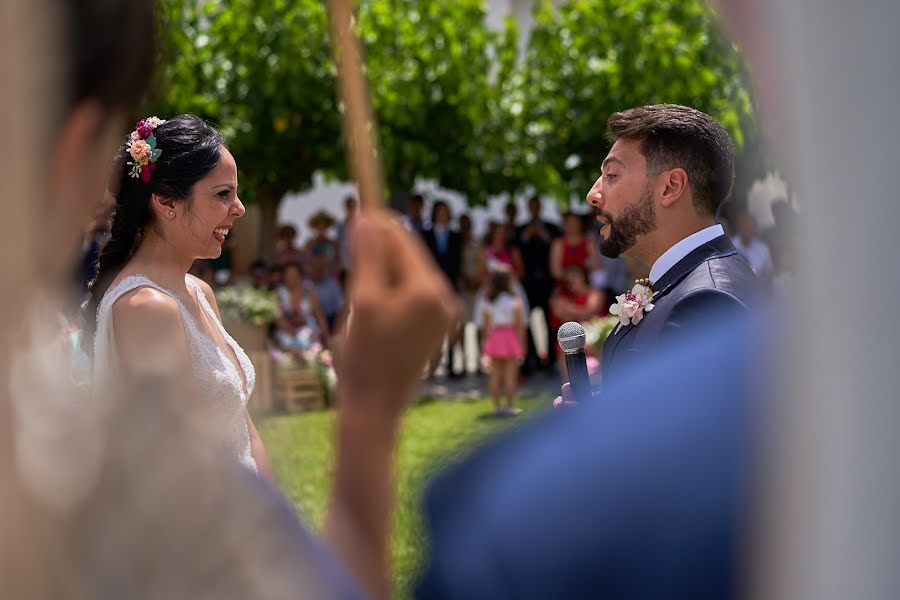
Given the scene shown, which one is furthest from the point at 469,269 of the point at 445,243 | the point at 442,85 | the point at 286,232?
the point at 286,232

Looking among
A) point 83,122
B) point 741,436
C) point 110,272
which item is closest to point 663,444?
point 741,436

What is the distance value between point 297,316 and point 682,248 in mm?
8564

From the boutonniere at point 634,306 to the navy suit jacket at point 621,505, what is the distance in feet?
5.81

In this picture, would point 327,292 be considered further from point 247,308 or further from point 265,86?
point 265,86

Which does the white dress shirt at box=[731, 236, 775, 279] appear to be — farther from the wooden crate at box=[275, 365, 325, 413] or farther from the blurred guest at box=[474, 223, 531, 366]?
the wooden crate at box=[275, 365, 325, 413]

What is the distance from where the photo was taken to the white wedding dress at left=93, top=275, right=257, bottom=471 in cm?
287

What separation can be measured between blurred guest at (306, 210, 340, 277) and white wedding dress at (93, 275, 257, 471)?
898cm

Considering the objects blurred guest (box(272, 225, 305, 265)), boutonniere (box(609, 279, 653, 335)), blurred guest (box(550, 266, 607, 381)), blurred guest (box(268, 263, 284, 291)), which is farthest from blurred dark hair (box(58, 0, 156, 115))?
blurred guest (box(272, 225, 305, 265))

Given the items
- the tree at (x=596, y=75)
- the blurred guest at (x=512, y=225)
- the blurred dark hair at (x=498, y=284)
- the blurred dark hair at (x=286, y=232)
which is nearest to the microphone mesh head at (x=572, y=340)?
the blurred dark hair at (x=498, y=284)

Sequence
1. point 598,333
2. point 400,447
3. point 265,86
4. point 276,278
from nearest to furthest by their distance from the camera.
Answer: point 598,333 → point 400,447 → point 265,86 → point 276,278

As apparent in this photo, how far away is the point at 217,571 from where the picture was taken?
2.99ft

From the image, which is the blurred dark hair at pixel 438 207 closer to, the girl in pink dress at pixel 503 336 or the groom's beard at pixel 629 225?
the girl in pink dress at pixel 503 336

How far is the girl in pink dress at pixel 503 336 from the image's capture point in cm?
998

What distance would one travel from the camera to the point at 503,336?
10.2 m
